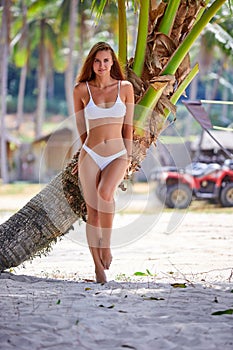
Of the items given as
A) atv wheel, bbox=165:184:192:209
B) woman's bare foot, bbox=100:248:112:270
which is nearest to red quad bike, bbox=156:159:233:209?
atv wheel, bbox=165:184:192:209

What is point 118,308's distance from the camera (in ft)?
15.1

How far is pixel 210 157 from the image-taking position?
20.3 metres

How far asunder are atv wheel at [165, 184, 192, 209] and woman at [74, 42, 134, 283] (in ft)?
39.4

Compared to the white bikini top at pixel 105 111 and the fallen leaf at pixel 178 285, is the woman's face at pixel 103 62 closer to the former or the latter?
the white bikini top at pixel 105 111

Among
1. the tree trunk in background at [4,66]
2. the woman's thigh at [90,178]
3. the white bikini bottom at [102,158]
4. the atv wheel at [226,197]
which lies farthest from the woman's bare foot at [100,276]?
the tree trunk in background at [4,66]

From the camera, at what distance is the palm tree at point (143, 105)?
6.38 meters

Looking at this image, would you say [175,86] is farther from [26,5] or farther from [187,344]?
[26,5]

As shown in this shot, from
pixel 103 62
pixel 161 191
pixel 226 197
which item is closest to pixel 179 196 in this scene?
pixel 161 191

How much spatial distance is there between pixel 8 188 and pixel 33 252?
961 inches

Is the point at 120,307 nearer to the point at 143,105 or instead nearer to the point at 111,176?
the point at 111,176

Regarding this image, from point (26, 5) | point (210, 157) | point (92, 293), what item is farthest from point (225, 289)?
point (26, 5)

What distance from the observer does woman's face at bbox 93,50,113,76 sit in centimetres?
569

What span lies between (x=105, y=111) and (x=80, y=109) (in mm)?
236

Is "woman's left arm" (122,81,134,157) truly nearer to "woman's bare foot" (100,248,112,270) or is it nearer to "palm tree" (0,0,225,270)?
"palm tree" (0,0,225,270)
